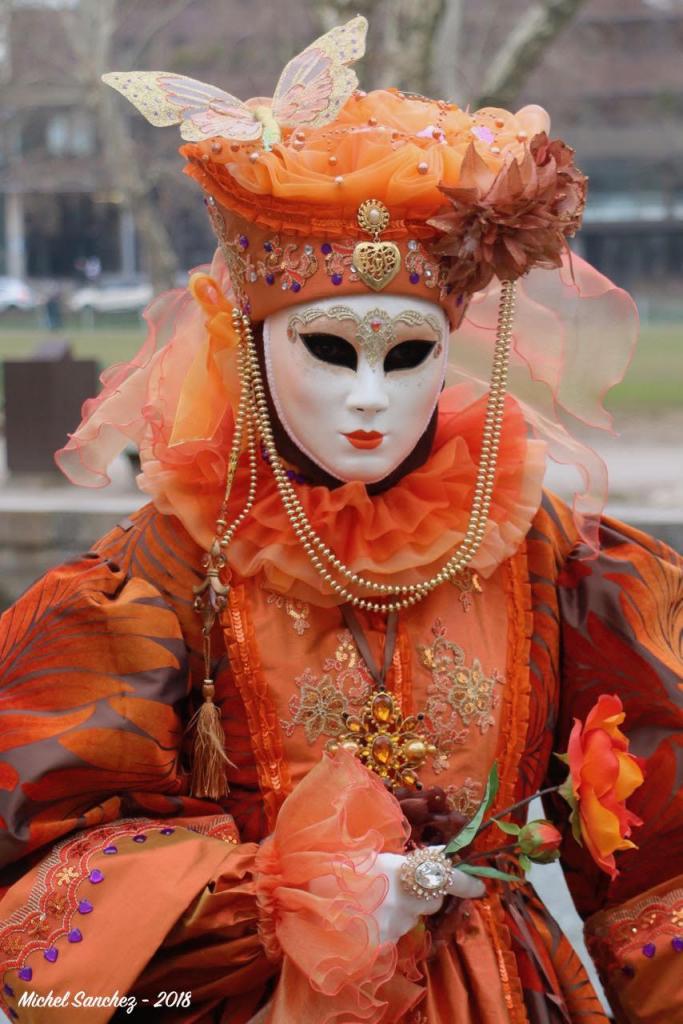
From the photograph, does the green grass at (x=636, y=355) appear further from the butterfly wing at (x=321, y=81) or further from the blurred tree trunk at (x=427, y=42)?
the butterfly wing at (x=321, y=81)

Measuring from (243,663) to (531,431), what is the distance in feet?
2.11

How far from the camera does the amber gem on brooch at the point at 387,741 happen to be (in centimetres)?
198

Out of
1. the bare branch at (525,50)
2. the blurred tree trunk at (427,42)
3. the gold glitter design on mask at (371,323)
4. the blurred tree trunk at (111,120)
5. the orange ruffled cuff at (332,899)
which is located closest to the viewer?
the orange ruffled cuff at (332,899)

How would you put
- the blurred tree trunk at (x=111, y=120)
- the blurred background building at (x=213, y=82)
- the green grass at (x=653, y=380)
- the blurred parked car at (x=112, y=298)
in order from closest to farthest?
the green grass at (x=653, y=380)
the blurred tree trunk at (x=111, y=120)
the blurred background building at (x=213, y=82)
the blurred parked car at (x=112, y=298)

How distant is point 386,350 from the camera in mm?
1985

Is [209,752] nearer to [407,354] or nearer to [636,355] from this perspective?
[407,354]

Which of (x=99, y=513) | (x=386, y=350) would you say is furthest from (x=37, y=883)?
(x=99, y=513)

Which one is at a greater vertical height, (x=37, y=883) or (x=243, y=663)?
(x=243, y=663)

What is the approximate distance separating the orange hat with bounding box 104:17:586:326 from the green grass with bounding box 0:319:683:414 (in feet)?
28.6

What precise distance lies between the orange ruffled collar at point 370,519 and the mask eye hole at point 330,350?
17 cm

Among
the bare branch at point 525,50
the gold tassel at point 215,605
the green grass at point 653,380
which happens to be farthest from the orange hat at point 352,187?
the green grass at point 653,380

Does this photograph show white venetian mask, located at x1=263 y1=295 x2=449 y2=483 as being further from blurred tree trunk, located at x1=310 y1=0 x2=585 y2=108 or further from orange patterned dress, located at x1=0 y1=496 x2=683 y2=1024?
blurred tree trunk, located at x1=310 y1=0 x2=585 y2=108

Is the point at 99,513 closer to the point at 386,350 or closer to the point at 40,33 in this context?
the point at 386,350

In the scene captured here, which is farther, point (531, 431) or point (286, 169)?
point (531, 431)
